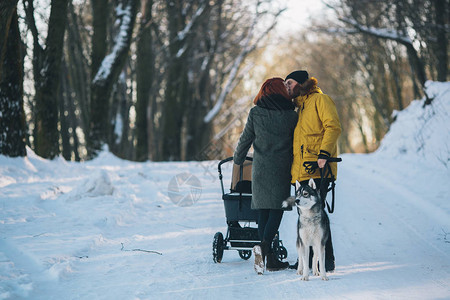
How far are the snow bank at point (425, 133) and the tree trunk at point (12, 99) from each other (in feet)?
29.9

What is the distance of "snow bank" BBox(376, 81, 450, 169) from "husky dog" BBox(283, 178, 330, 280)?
6661 mm

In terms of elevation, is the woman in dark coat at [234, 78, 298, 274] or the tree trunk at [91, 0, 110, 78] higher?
the tree trunk at [91, 0, 110, 78]

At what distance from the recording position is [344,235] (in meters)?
6.83

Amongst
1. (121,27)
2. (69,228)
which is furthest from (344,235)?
(121,27)

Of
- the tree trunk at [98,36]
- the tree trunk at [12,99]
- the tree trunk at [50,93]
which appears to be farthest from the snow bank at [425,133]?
the tree trunk at [98,36]

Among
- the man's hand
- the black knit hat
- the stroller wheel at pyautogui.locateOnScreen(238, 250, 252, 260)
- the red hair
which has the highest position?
the black knit hat

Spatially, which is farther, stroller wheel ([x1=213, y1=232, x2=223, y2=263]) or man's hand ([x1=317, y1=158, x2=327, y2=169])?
stroller wheel ([x1=213, y1=232, x2=223, y2=263])

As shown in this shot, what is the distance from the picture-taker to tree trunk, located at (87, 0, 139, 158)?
13.6 meters

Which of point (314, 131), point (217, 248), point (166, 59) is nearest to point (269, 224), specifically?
point (217, 248)

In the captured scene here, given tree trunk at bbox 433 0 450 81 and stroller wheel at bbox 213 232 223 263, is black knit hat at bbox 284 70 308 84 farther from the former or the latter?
tree trunk at bbox 433 0 450 81

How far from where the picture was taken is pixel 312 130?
490cm

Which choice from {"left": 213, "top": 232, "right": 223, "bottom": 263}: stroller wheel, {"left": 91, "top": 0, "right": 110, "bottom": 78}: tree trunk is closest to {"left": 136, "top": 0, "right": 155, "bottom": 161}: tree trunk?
{"left": 91, "top": 0, "right": 110, "bottom": 78}: tree trunk

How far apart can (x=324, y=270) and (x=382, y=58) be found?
982 inches

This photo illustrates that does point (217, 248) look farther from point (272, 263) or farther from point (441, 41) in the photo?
point (441, 41)
